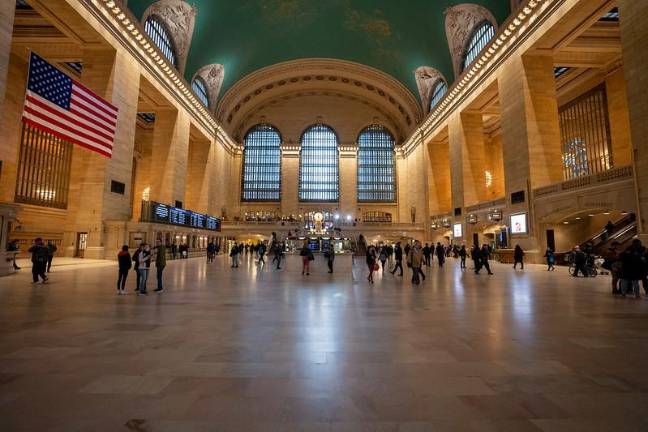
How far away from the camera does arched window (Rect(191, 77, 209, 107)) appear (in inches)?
1104

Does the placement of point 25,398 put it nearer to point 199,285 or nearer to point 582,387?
point 582,387

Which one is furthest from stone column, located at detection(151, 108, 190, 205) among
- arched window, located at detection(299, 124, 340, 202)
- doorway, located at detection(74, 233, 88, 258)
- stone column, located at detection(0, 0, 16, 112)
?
arched window, located at detection(299, 124, 340, 202)

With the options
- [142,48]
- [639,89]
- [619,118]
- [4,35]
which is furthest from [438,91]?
[4,35]

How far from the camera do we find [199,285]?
801 cm

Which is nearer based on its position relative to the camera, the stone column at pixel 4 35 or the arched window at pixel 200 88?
the stone column at pixel 4 35

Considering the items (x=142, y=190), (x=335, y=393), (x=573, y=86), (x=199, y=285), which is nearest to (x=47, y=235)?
(x=142, y=190)

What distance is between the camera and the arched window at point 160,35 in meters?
20.9

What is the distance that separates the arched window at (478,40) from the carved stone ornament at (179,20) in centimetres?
2052

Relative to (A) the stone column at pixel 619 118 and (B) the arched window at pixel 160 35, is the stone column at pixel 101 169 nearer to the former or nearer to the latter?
(B) the arched window at pixel 160 35

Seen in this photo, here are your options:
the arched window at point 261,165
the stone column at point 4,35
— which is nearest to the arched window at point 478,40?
the stone column at point 4,35

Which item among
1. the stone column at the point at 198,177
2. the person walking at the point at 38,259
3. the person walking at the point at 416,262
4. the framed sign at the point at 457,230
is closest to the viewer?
the person walking at the point at 38,259

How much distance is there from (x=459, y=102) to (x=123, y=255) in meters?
25.3

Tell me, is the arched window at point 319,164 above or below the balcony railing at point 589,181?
above

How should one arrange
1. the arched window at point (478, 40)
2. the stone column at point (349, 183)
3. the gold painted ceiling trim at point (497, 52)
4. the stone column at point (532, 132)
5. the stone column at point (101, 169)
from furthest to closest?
1. the stone column at point (349, 183)
2. the arched window at point (478, 40)
3. the stone column at point (532, 132)
4. the stone column at point (101, 169)
5. the gold painted ceiling trim at point (497, 52)
